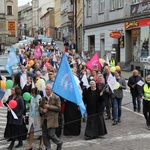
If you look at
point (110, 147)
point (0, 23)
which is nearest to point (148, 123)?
point (110, 147)

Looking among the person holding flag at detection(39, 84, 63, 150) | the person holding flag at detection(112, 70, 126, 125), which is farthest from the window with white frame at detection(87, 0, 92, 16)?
the person holding flag at detection(39, 84, 63, 150)

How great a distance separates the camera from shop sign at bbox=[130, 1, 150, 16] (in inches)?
A: 1168

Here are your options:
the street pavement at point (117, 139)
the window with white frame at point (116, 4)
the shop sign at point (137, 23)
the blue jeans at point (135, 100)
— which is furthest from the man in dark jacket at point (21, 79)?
the window with white frame at point (116, 4)

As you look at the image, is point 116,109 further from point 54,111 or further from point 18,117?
point 54,111

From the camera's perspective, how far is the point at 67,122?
1097cm

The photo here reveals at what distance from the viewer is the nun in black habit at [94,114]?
10391 mm

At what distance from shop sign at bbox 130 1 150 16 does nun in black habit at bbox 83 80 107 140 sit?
20.4 m

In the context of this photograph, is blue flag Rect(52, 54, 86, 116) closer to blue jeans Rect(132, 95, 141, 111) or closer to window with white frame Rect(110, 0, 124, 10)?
blue jeans Rect(132, 95, 141, 111)

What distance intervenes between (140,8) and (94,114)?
22.0 meters

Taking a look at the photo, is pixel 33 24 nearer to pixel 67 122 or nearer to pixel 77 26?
pixel 77 26

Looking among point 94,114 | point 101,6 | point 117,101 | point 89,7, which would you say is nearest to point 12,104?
point 94,114

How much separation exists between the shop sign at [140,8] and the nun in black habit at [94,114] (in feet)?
66.8

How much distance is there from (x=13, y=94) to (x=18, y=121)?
0.68 m

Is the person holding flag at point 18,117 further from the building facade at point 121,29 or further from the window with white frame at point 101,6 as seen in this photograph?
the window with white frame at point 101,6
